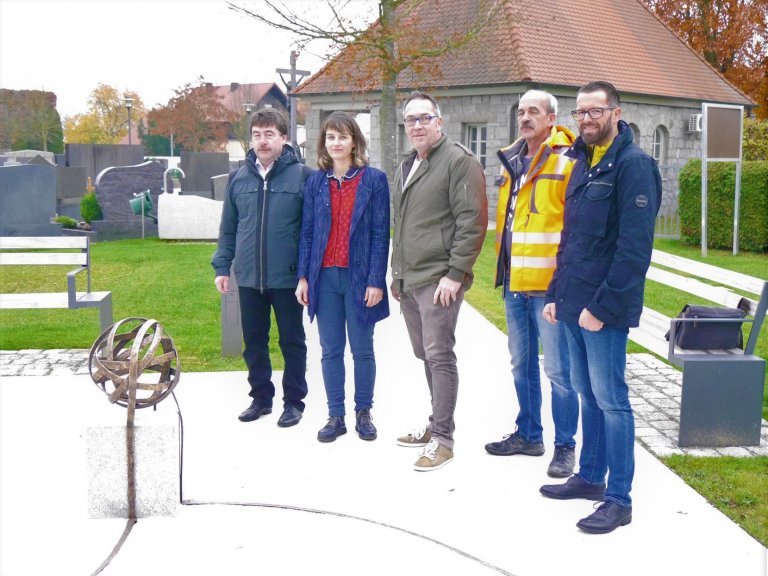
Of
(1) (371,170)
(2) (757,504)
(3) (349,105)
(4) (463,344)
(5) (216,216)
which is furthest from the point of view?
(3) (349,105)

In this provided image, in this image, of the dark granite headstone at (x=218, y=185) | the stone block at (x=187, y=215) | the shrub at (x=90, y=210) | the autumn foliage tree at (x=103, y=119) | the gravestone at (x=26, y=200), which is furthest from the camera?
the autumn foliage tree at (x=103, y=119)

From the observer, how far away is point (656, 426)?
5.79 meters

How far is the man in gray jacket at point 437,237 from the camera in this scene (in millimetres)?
4648

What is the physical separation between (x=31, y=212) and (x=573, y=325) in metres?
15.6

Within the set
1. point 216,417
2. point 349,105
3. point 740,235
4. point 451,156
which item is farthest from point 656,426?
point 349,105

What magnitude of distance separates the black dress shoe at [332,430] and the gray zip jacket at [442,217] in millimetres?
1027

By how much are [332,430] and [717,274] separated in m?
2.95

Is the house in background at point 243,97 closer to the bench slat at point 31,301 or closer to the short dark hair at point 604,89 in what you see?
the bench slat at point 31,301

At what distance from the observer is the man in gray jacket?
465 centimetres

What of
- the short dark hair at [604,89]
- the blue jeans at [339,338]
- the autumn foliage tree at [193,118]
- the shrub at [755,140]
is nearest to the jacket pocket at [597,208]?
the short dark hair at [604,89]

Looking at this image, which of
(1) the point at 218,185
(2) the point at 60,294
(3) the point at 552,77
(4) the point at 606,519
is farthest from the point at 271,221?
(3) the point at 552,77

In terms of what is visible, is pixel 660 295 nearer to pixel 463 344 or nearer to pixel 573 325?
pixel 463 344

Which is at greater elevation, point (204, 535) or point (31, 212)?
point (31, 212)

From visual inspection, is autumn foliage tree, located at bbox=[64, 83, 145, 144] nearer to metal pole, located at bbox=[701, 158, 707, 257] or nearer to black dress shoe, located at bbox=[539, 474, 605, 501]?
metal pole, located at bbox=[701, 158, 707, 257]
